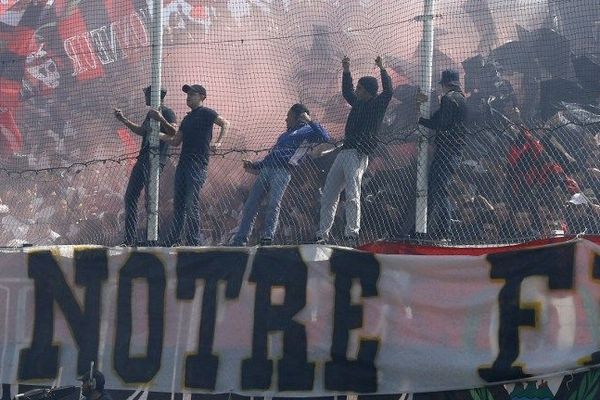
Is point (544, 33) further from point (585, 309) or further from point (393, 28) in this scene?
point (585, 309)

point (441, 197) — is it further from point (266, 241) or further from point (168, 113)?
point (168, 113)

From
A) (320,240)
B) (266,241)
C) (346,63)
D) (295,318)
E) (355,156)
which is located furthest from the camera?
(346,63)

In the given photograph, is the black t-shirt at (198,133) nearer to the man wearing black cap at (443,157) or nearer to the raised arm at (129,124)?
the raised arm at (129,124)

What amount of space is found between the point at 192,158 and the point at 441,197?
2.35 meters

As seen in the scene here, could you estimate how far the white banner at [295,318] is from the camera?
321 inches

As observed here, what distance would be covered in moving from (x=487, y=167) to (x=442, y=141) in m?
0.41

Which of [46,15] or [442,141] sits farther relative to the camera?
[46,15]

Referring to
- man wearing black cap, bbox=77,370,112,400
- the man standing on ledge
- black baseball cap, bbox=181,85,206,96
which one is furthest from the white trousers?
man wearing black cap, bbox=77,370,112,400

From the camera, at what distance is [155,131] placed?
1033 centimetres

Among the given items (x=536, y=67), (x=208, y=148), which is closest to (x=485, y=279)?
(x=536, y=67)

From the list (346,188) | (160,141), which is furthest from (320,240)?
(160,141)

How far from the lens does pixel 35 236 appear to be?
11.2 meters

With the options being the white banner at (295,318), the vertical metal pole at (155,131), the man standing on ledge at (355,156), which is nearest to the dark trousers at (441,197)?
the white banner at (295,318)

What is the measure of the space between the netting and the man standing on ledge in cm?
7
